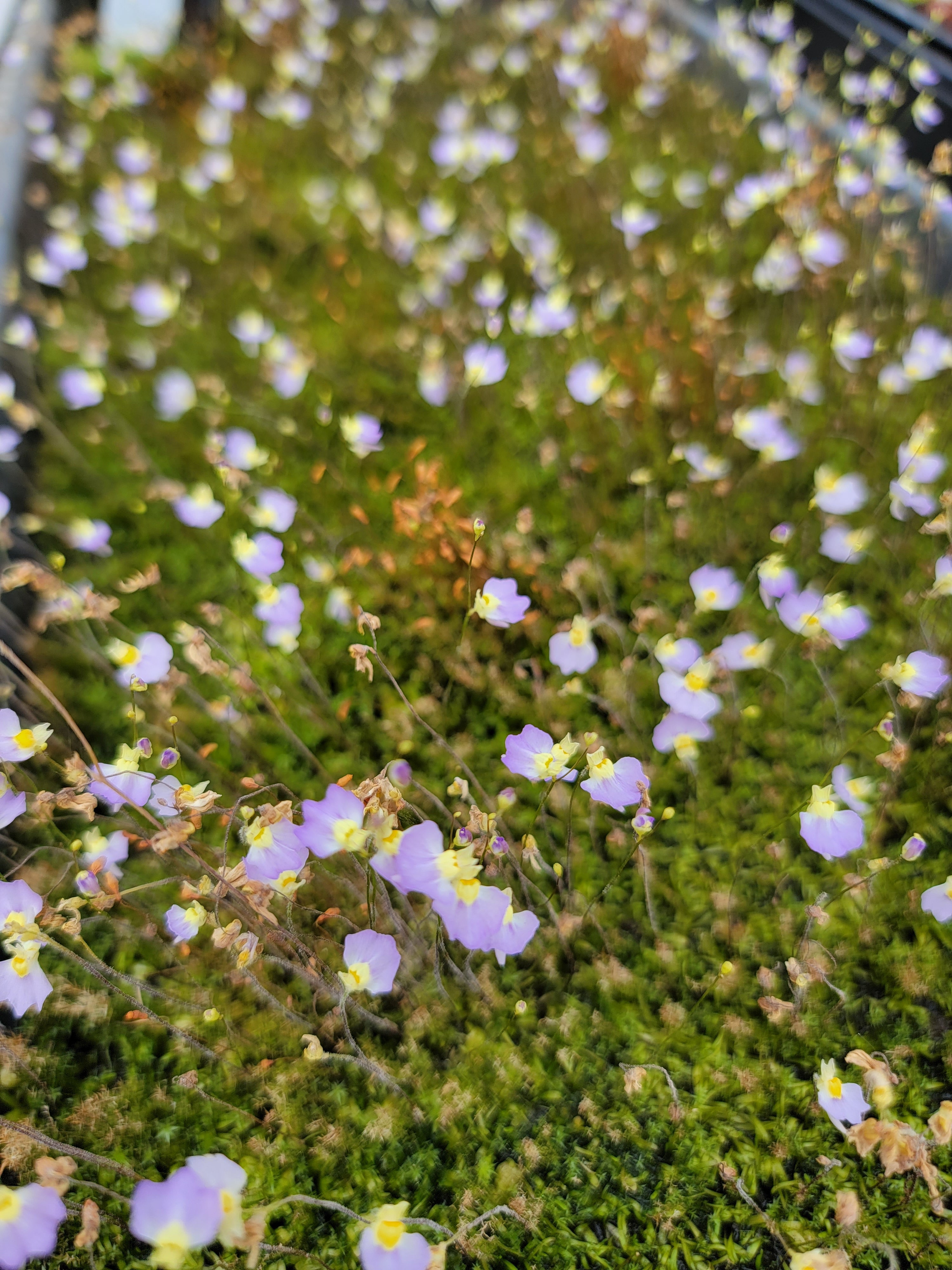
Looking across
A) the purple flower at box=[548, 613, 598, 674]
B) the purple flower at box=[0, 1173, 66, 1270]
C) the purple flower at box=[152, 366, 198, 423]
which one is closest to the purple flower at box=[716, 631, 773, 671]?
the purple flower at box=[548, 613, 598, 674]

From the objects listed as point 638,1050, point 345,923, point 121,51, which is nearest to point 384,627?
point 345,923

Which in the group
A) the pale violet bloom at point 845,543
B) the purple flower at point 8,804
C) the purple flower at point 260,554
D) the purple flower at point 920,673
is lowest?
the purple flower at point 8,804

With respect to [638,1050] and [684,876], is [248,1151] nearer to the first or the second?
[638,1050]

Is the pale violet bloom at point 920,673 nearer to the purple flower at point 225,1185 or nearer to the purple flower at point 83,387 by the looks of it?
the purple flower at point 225,1185

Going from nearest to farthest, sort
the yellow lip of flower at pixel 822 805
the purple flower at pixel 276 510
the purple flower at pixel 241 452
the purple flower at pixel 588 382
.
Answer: the yellow lip of flower at pixel 822 805 < the purple flower at pixel 276 510 < the purple flower at pixel 241 452 < the purple flower at pixel 588 382

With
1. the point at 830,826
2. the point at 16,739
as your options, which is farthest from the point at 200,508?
the point at 830,826

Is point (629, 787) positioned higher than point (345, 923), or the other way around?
point (629, 787)

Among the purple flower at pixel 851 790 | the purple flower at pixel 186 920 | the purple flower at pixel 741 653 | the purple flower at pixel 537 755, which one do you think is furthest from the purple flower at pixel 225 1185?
the purple flower at pixel 741 653

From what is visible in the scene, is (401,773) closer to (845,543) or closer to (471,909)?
(471,909)
